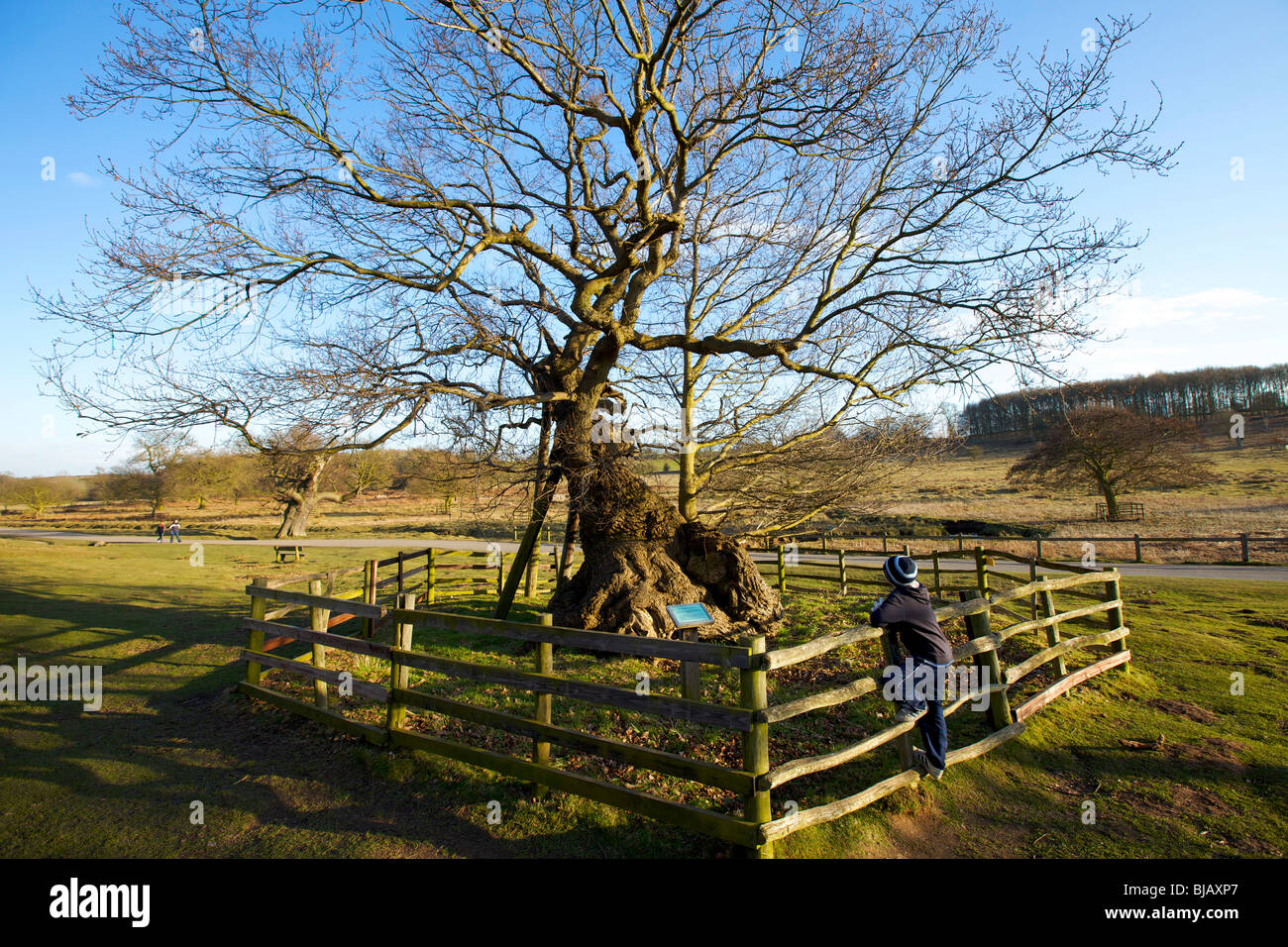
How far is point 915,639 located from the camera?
16.8ft

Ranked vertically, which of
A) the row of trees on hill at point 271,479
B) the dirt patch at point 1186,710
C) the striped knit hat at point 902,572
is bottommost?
the dirt patch at point 1186,710

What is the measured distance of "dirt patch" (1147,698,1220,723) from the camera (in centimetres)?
720

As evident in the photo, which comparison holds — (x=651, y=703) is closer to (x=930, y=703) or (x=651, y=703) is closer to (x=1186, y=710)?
(x=930, y=703)

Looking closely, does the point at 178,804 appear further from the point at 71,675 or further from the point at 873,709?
the point at 873,709

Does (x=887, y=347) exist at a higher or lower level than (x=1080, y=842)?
higher

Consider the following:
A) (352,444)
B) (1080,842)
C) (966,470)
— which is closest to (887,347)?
(1080,842)

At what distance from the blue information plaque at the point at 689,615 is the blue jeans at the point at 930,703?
1953mm

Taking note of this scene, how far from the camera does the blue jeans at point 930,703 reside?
5059 mm

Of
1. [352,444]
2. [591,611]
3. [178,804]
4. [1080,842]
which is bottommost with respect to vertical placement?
[1080,842]

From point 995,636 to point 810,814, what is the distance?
3.42 meters

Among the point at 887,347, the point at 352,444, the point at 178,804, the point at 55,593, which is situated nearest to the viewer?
the point at 178,804

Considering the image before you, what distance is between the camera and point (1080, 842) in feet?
16.2

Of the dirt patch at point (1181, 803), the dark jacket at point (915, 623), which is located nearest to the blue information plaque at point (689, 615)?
the dark jacket at point (915, 623)

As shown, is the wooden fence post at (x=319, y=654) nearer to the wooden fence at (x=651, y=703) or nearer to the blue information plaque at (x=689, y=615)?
the wooden fence at (x=651, y=703)
